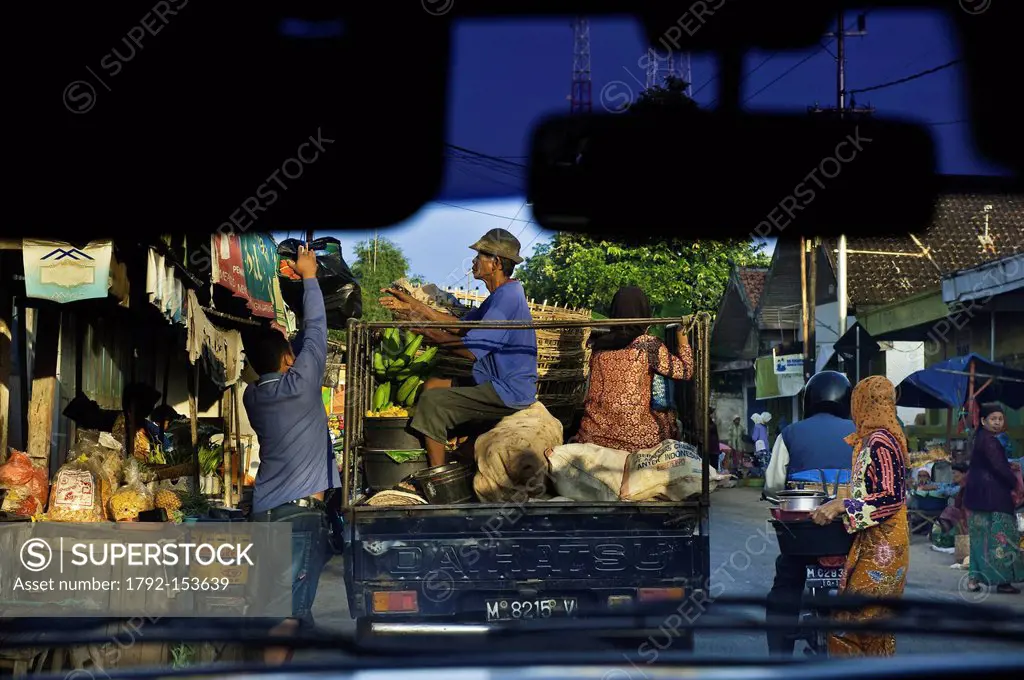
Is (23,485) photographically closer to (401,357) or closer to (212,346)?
(401,357)

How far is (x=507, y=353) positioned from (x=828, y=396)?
2142 millimetres

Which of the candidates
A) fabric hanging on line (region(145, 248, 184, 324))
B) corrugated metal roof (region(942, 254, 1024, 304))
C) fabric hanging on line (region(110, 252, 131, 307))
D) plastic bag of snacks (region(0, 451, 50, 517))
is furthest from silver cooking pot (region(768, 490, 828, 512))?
corrugated metal roof (region(942, 254, 1024, 304))

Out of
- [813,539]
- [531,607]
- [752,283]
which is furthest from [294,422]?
[752,283]

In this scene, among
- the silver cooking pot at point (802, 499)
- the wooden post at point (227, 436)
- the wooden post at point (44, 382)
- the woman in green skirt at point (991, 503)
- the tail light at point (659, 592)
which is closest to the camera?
the tail light at point (659, 592)

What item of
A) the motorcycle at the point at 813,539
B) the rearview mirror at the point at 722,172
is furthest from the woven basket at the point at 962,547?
the rearview mirror at the point at 722,172

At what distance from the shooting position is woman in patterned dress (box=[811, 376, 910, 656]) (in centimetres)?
565

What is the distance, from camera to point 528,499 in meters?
5.95

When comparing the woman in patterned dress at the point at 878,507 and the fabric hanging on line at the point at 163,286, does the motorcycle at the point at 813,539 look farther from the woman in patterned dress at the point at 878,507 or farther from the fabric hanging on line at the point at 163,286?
the fabric hanging on line at the point at 163,286

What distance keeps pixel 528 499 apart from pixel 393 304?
1527mm

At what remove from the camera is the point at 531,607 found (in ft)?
17.2

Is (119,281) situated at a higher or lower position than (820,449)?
higher

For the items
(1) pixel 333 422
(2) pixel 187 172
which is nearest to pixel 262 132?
(2) pixel 187 172

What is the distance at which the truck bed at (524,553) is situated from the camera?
18.1 feet

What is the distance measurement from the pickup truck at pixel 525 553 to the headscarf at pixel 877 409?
2.64ft
